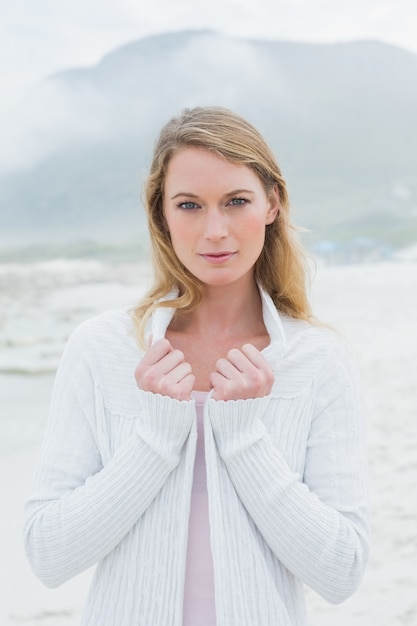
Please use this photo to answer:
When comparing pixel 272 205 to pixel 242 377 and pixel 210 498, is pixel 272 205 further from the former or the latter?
pixel 210 498

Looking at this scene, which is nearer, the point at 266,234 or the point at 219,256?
the point at 219,256

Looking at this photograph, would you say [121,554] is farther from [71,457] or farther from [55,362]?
[55,362]

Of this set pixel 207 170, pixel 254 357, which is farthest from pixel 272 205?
pixel 254 357

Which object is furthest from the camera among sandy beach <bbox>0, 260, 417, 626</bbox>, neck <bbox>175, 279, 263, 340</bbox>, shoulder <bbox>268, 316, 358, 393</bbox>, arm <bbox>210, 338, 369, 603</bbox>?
sandy beach <bbox>0, 260, 417, 626</bbox>

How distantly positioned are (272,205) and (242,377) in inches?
13.6

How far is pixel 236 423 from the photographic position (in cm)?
112

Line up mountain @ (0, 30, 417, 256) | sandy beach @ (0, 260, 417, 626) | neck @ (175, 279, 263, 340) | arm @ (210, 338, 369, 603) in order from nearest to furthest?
arm @ (210, 338, 369, 603), neck @ (175, 279, 263, 340), sandy beach @ (0, 260, 417, 626), mountain @ (0, 30, 417, 256)

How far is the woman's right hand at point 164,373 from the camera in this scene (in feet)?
3.65

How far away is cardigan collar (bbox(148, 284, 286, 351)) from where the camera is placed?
1249 mm

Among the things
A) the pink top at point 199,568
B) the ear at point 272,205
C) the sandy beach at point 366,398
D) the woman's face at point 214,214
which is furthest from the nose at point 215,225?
the sandy beach at point 366,398

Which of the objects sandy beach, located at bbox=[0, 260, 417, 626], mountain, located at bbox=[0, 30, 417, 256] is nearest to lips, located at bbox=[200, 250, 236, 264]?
sandy beach, located at bbox=[0, 260, 417, 626]

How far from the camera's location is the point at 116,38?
38.4 meters

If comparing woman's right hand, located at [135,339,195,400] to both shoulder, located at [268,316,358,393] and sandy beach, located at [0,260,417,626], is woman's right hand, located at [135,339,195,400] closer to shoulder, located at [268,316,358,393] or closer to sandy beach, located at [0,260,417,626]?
shoulder, located at [268,316,358,393]

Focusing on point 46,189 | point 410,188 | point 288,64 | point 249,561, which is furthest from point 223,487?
point 288,64
